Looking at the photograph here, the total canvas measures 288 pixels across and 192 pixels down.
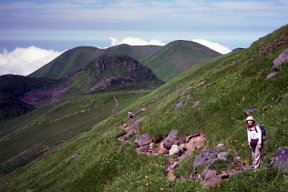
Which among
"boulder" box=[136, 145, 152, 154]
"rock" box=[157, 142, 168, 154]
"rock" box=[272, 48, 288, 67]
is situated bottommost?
"boulder" box=[136, 145, 152, 154]

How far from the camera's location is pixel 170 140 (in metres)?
30.2

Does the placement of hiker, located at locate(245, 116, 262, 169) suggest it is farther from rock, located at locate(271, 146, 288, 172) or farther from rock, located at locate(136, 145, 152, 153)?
rock, located at locate(136, 145, 152, 153)

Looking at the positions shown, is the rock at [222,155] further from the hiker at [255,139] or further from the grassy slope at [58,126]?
the grassy slope at [58,126]

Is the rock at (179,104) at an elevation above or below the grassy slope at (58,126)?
above

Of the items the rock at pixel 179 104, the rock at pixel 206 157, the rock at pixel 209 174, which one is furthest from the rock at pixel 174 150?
the rock at pixel 179 104

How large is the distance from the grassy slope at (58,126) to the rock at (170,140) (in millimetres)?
67608

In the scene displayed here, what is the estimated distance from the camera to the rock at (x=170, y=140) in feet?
98.1

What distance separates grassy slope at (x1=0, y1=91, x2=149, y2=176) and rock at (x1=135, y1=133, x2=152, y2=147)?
205 feet

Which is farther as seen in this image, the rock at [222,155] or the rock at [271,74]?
the rock at [271,74]

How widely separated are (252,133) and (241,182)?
3279mm

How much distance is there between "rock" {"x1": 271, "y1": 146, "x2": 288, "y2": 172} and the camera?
15.5 metres

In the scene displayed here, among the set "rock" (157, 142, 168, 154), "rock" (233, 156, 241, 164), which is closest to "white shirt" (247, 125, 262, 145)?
"rock" (233, 156, 241, 164)

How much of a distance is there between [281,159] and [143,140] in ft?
64.2

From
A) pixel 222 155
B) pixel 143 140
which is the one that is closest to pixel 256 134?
pixel 222 155
